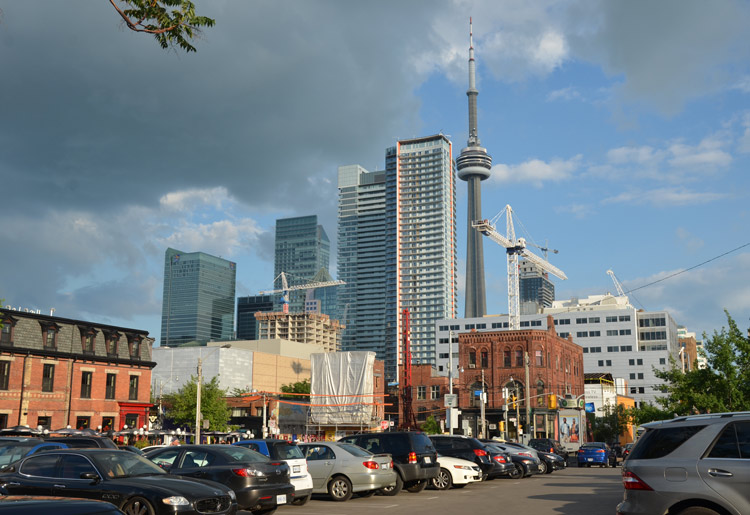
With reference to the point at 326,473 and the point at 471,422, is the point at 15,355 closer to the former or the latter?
the point at 326,473

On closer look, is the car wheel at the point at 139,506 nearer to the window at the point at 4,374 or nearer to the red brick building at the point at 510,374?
the window at the point at 4,374

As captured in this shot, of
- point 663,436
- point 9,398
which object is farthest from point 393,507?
point 9,398

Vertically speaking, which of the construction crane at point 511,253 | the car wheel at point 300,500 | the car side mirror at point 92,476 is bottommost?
the car wheel at point 300,500

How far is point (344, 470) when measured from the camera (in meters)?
19.8

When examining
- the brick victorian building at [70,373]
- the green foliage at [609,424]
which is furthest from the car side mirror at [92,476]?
the green foliage at [609,424]

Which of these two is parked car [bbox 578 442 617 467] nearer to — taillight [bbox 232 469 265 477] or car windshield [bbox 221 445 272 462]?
car windshield [bbox 221 445 272 462]

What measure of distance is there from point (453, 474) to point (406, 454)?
313 cm

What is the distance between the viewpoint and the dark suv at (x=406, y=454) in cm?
2164

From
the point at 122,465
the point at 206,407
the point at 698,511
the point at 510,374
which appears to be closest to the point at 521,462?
the point at 122,465

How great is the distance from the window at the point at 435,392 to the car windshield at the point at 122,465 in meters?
89.9

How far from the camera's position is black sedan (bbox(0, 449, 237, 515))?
11.5 meters

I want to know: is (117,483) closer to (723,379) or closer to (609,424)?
(723,379)

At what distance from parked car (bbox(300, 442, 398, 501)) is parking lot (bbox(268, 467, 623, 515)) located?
40 cm

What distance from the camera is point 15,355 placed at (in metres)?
48.8
